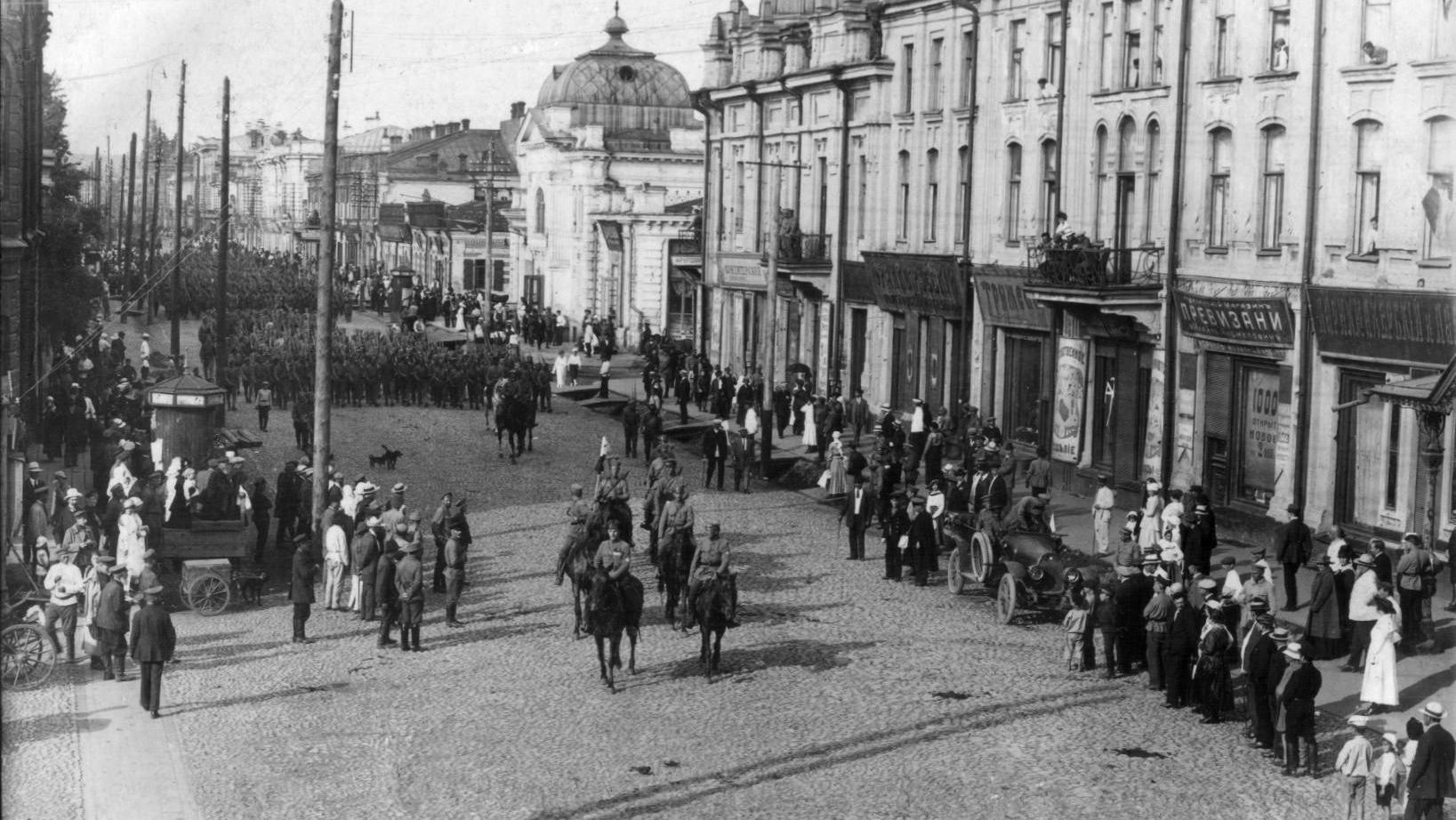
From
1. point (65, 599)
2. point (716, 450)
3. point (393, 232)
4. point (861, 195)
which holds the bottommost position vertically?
point (65, 599)

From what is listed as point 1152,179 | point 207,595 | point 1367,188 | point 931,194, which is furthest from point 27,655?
point 931,194

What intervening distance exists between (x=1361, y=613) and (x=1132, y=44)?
15751 millimetres

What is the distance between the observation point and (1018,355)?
38.3 metres

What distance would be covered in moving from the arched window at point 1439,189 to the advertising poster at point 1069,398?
10.0m

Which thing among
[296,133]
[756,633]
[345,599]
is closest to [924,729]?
[756,633]

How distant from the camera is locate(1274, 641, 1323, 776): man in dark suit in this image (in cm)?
1631

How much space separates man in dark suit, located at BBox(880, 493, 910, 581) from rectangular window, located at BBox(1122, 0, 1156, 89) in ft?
35.4

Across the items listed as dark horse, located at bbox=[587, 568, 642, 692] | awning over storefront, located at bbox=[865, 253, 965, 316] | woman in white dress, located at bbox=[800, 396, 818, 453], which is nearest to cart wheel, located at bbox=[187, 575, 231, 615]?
dark horse, located at bbox=[587, 568, 642, 692]

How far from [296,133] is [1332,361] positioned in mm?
77228

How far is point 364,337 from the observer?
5088 cm

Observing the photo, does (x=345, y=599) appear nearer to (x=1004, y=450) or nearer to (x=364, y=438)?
(x=1004, y=450)

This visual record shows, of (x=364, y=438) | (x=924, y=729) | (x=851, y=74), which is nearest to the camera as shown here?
(x=924, y=729)

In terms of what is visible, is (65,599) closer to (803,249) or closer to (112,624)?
(112,624)

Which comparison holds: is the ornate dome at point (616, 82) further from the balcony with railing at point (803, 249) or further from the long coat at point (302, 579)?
the long coat at point (302, 579)
